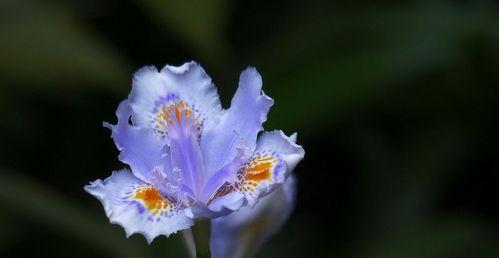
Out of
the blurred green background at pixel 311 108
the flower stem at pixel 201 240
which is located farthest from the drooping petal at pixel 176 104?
the blurred green background at pixel 311 108

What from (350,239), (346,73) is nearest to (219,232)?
(346,73)

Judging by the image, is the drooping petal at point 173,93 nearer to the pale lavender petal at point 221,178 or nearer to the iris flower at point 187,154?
the iris flower at point 187,154

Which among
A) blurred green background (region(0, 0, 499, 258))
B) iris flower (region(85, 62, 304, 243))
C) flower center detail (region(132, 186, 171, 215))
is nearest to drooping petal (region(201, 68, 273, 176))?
iris flower (region(85, 62, 304, 243))

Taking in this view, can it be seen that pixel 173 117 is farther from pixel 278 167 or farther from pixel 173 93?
pixel 278 167

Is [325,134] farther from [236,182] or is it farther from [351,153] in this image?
[236,182]

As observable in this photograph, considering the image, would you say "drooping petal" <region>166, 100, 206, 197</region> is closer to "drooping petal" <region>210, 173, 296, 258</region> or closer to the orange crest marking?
the orange crest marking

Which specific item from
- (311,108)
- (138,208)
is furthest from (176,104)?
(311,108)

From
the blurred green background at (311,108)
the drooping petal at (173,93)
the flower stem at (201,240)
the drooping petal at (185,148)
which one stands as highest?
the blurred green background at (311,108)
